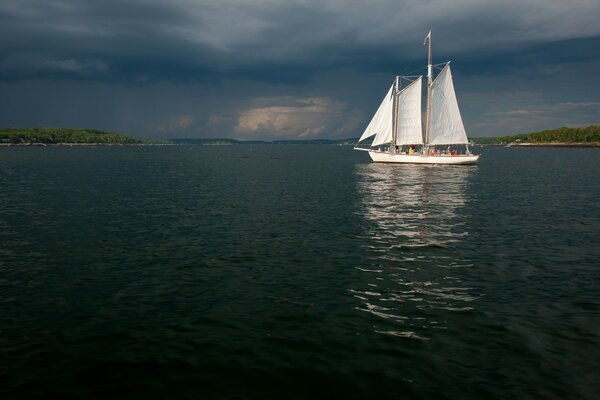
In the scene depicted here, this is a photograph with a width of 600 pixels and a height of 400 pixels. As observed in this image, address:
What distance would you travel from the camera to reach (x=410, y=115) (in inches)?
4001

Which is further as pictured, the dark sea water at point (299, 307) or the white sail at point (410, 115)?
the white sail at point (410, 115)

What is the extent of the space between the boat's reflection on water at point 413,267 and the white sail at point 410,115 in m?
63.3

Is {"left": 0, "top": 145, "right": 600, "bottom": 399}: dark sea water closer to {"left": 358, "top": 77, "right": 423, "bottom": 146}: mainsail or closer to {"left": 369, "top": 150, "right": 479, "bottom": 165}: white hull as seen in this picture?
{"left": 369, "top": 150, "right": 479, "bottom": 165}: white hull

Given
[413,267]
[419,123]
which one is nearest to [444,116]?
[419,123]

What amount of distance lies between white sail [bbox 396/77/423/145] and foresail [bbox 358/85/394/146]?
2.38 meters

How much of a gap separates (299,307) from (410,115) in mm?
93313

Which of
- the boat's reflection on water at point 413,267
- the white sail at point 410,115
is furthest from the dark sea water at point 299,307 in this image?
the white sail at point 410,115

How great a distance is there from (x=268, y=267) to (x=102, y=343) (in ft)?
29.7

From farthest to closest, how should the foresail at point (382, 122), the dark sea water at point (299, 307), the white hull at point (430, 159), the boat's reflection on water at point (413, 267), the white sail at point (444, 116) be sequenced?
the foresail at point (382, 122)
the white hull at point (430, 159)
the white sail at point (444, 116)
the boat's reflection on water at point (413, 267)
the dark sea water at point (299, 307)

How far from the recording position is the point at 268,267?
20.6 meters

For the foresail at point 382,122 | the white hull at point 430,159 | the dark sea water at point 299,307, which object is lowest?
the dark sea water at point 299,307

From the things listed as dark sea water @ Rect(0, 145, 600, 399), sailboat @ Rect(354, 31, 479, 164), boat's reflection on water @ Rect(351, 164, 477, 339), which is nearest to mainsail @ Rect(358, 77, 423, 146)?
sailboat @ Rect(354, 31, 479, 164)

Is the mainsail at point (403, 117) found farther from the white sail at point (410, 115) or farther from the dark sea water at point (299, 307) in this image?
the dark sea water at point (299, 307)

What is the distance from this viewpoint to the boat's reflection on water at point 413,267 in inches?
587
